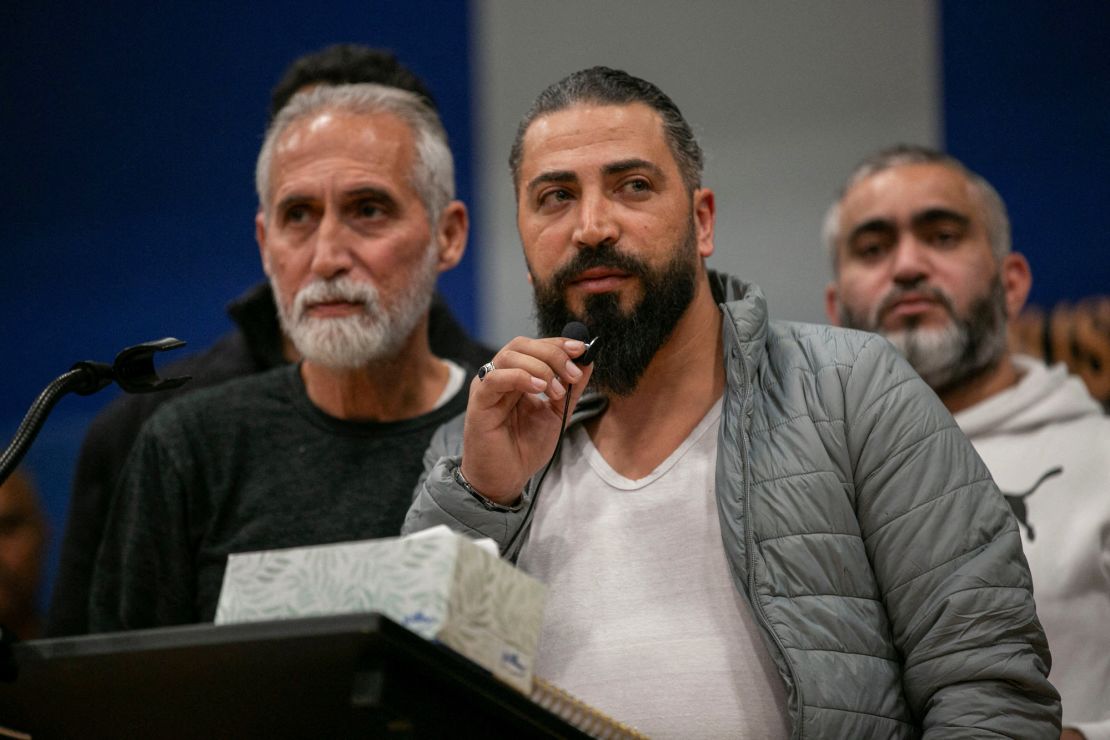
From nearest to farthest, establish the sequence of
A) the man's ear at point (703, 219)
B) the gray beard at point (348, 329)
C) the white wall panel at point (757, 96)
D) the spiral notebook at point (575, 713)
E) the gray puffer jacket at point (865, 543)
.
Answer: the spiral notebook at point (575, 713) → the gray puffer jacket at point (865, 543) → the man's ear at point (703, 219) → the gray beard at point (348, 329) → the white wall panel at point (757, 96)

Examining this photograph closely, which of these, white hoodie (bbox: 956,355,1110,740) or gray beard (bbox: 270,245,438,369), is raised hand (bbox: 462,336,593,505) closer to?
gray beard (bbox: 270,245,438,369)

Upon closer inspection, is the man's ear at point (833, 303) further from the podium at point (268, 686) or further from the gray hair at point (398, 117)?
the podium at point (268, 686)

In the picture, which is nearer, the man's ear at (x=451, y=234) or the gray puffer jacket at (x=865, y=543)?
the gray puffer jacket at (x=865, y=543)

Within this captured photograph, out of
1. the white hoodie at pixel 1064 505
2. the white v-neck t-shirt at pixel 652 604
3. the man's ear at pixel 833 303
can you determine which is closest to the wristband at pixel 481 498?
the white v-neck t-shirt at pixel 652 604

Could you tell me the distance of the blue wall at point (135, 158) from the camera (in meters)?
4.10

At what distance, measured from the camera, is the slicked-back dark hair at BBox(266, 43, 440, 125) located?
297 cm

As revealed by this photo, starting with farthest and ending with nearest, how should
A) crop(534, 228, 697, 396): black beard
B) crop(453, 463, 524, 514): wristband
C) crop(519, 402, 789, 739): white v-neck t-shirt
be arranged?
Result: 1. crop(534, 228, 697, 396): black beard
2. crop(453, 463, 524, 514): wristband
3. crop(519, 402, 789, 739): white v-neck t-shirt

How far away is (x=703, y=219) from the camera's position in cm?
210

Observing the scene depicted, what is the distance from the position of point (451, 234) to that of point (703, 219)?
0.68m

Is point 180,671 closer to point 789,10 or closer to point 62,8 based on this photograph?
point 789,10

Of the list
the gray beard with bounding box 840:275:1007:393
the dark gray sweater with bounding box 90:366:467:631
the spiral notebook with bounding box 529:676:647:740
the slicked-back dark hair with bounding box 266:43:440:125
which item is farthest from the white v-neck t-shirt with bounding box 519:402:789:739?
the slicked-back dark hair with bounding box 266:43:440:125

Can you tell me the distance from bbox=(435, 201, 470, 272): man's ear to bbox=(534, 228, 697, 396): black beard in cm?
63

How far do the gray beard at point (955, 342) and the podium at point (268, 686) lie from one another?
5.74ft

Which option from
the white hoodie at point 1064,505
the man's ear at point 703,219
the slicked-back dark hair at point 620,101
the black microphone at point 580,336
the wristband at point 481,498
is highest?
the slicked-back dark hair at point 620,101
